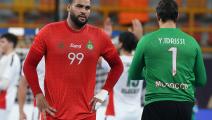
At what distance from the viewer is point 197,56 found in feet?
24.9

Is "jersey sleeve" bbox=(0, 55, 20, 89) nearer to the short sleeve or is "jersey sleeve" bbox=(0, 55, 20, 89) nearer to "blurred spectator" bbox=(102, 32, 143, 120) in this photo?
"blurred spectator" bbox=(102, 32, 143, 120)

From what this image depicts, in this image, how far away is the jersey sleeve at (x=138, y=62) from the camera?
7.50m

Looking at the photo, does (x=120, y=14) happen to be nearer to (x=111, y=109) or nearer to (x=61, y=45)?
(x=111, y=109)

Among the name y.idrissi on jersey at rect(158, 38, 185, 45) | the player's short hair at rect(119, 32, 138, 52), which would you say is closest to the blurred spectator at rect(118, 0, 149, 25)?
the player's short hair at rect(119, 32, 138, 52)

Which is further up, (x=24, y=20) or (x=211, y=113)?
(x=24, y=20)

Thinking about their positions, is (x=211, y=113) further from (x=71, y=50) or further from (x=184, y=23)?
(x=71, y=50)

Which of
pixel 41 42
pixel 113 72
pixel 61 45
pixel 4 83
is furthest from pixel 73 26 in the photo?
pixel 4 83

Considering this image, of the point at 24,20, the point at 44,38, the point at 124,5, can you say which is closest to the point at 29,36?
the point at 124,5

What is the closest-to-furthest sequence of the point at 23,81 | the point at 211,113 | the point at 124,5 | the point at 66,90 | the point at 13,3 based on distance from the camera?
the point at 66,90 → the point at 23,81 → the point at 211,113 → the point at 124,5 → the point at 13,3

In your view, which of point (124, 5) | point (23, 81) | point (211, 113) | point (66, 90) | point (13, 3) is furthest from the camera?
point (13, 3)

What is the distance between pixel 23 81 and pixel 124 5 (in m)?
7.56

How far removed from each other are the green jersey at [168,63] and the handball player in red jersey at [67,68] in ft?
1.62

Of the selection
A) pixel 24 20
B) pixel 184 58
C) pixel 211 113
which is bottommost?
pixel 211 113

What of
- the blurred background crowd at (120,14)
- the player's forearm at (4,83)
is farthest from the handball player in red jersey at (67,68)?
the blurred background crowd at (120,14)
